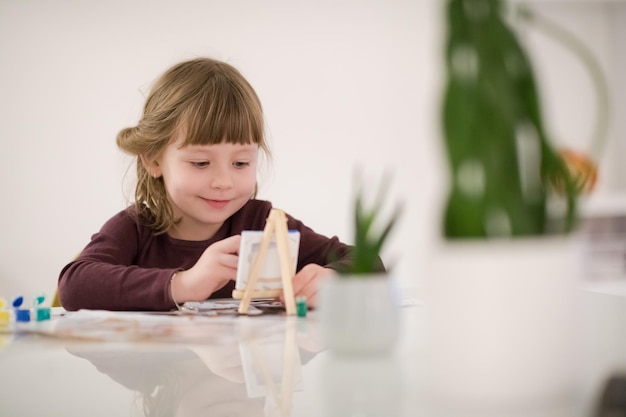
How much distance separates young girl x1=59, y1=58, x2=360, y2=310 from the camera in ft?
5.54

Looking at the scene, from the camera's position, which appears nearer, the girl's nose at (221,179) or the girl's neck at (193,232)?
the girl's nose at (221,179)

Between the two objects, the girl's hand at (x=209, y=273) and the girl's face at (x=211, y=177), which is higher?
the girl's face at (x=211, y=177)

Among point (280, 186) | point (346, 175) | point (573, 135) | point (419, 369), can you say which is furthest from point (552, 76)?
point (419, 369)

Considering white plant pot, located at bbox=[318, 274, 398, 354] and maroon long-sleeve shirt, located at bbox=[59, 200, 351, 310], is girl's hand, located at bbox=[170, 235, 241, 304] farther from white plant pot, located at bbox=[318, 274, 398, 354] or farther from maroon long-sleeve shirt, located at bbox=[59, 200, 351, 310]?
white plant pot, located at bbox=[318, 274, 398, 354]

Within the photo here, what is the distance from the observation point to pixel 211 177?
171cm

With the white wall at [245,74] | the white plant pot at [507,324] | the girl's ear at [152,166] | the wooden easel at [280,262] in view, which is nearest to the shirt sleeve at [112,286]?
the wooden easel at [280,262]

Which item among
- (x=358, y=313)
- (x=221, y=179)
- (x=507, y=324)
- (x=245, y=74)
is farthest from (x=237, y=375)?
(x=245, y=74)

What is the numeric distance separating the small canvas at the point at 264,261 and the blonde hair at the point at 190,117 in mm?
Result: 580

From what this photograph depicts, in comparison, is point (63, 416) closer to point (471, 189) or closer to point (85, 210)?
point (471, 189)

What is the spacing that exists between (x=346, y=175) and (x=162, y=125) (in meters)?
2.52

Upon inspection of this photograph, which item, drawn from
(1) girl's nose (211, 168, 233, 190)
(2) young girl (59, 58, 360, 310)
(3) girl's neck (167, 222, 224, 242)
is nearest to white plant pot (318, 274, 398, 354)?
(2) young girl (59, 58, 360, 310)

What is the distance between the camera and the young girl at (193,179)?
169 cm

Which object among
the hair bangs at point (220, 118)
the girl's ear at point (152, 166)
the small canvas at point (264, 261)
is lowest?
the small canvas at point (264, 261)

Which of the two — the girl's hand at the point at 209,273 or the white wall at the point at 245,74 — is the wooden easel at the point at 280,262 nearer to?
the girl's hand at the point at 209,273
